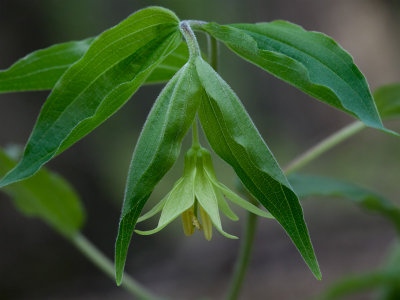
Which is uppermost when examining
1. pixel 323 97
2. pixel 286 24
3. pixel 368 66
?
pixel 286 24

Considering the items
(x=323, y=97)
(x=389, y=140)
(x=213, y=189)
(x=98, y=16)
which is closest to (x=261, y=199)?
(x=213, y=189)

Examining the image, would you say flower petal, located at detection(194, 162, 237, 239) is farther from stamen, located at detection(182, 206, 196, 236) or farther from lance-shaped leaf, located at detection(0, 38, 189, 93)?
lance-shaped leaf, located at detection(0, 38, 189, 93)

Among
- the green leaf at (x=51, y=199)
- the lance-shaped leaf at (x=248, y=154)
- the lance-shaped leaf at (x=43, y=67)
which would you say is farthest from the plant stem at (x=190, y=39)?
the green leaf at (x=51, y=199)

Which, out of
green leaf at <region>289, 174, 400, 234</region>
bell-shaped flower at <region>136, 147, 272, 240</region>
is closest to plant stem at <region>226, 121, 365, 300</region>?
green leaf at <region>289, 174, 400, 234</region>

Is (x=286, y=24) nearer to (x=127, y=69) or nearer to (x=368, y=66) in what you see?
(x=127, y=69)

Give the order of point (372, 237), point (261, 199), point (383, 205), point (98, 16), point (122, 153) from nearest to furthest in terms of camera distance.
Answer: point (261, 199) → point (383, 205) → point (372, 237) → point (98, 16) → point (122, 153)

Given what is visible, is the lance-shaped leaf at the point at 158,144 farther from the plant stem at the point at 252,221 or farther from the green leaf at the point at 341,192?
the green leaf at the point at 341,192
